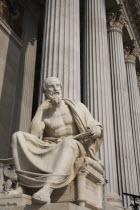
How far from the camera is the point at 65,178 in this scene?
419 cm

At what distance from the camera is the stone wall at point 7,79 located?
13773mm

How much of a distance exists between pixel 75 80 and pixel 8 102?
569cm

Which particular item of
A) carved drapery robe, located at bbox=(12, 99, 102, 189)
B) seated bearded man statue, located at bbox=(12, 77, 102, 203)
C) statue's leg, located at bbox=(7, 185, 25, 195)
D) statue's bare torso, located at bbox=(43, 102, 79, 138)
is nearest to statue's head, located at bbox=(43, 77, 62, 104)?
seated bearded man statue, located at bbox=(12, 77, 102, 203)

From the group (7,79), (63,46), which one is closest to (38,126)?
(63,46)

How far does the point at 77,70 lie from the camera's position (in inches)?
399

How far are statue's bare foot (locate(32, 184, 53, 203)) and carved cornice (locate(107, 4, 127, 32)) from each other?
1503cm

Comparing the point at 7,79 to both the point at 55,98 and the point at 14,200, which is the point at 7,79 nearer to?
the point at 55,98

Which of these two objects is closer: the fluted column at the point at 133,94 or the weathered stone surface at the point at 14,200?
the weathered stone surface at the point at 14,200

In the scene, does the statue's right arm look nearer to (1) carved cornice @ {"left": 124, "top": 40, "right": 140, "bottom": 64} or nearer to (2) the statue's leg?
(2) the statue's leg

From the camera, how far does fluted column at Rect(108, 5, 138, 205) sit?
14156 millimetres

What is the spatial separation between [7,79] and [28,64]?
1715 millimetres

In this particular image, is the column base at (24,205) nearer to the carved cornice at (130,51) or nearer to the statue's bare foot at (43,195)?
the statue's bare foot at (43,195)

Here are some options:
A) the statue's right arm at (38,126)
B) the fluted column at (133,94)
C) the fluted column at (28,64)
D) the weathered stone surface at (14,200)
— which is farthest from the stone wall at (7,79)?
the weathered stone surface at (14,200)

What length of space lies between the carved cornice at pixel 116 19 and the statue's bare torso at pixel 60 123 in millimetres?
13240
